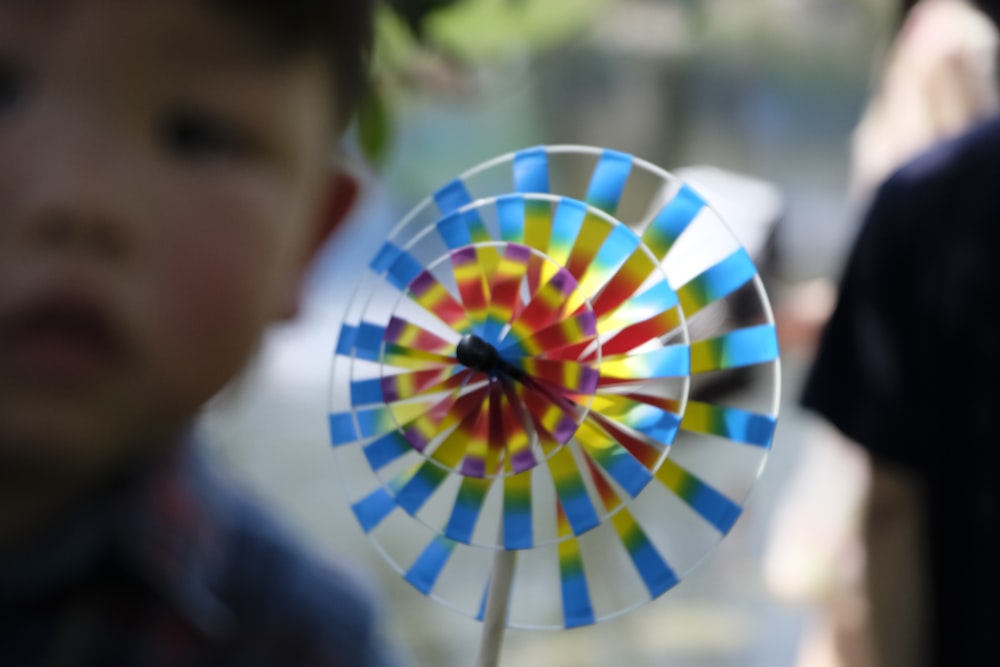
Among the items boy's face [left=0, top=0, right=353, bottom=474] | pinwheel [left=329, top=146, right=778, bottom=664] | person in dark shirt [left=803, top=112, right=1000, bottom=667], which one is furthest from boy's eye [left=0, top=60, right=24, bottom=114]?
person in dark shirt [left=803, top=112, right=1000, bottom=667]

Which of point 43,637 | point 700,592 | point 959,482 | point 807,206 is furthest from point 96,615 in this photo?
point 807,206

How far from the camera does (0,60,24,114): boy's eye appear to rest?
0.40 metres

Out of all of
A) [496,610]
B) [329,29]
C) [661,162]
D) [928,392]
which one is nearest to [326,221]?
[329,29]

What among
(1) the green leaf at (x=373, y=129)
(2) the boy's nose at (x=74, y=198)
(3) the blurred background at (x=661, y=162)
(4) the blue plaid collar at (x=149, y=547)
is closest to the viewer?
(2) the boy's nose at (x=74, y=198)

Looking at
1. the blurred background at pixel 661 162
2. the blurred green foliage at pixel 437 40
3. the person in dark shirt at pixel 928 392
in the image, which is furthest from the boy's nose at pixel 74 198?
the blurred background at pixel 661 162

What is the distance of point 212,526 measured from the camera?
1.88ft

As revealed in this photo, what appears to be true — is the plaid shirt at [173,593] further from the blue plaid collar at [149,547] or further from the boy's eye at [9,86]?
the boy's eye at [9,86]

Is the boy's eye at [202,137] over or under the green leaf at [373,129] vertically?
under

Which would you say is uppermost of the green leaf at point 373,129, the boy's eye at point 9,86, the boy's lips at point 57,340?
the green leaf at point 373,129

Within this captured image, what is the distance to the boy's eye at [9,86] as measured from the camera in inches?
15.6

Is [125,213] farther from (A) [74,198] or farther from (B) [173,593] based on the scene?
(B) [173,593]

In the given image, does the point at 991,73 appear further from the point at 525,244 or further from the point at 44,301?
the point at 44,301

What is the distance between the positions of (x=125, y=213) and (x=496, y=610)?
0.18 meters

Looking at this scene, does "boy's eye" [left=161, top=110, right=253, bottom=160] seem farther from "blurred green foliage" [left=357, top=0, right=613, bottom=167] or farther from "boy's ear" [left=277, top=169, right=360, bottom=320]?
"blurred green foliage" [left=357, top=0, right=613, bottom=167]
